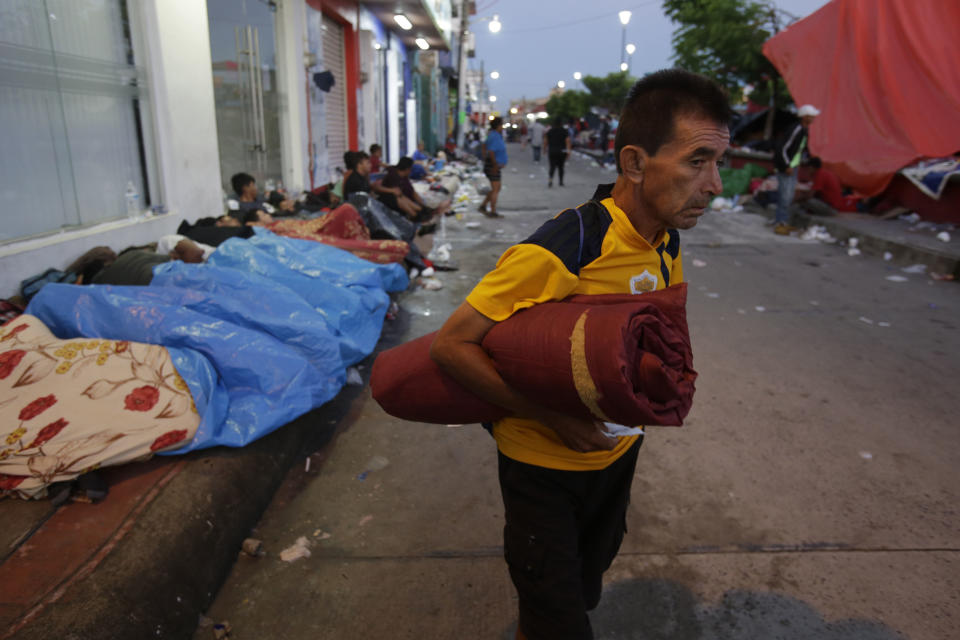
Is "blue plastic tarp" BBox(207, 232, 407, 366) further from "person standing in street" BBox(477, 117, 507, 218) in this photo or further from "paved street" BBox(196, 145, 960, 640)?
"person standing in street" BBox(477, 117, 507, 218)

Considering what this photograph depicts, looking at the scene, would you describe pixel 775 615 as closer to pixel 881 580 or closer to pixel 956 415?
pixel 881 580

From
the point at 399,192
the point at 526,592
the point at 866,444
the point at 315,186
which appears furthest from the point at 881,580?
the point at 315,186

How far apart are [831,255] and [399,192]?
19.7 ft

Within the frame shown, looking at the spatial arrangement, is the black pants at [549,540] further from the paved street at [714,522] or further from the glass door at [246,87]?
the glass door at [246,87]

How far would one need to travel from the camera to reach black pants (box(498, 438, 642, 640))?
143 cm

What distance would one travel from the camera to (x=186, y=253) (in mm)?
4234

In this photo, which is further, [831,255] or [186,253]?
[831,255]

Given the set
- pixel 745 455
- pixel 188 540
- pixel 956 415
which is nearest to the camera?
pixel 188 540

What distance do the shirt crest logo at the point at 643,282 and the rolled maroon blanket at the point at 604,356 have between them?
0.50 feet

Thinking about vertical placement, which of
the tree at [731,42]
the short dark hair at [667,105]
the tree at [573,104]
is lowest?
the short dark hair at [667,105]

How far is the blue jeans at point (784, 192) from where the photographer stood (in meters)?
10.2

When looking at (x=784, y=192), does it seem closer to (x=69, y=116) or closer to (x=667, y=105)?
(x=69, y=116)

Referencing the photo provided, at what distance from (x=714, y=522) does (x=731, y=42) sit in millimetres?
15220

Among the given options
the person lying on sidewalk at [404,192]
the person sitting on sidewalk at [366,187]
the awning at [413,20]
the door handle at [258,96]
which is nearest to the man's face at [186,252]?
the person sitting on sidewalk at [366,187]
